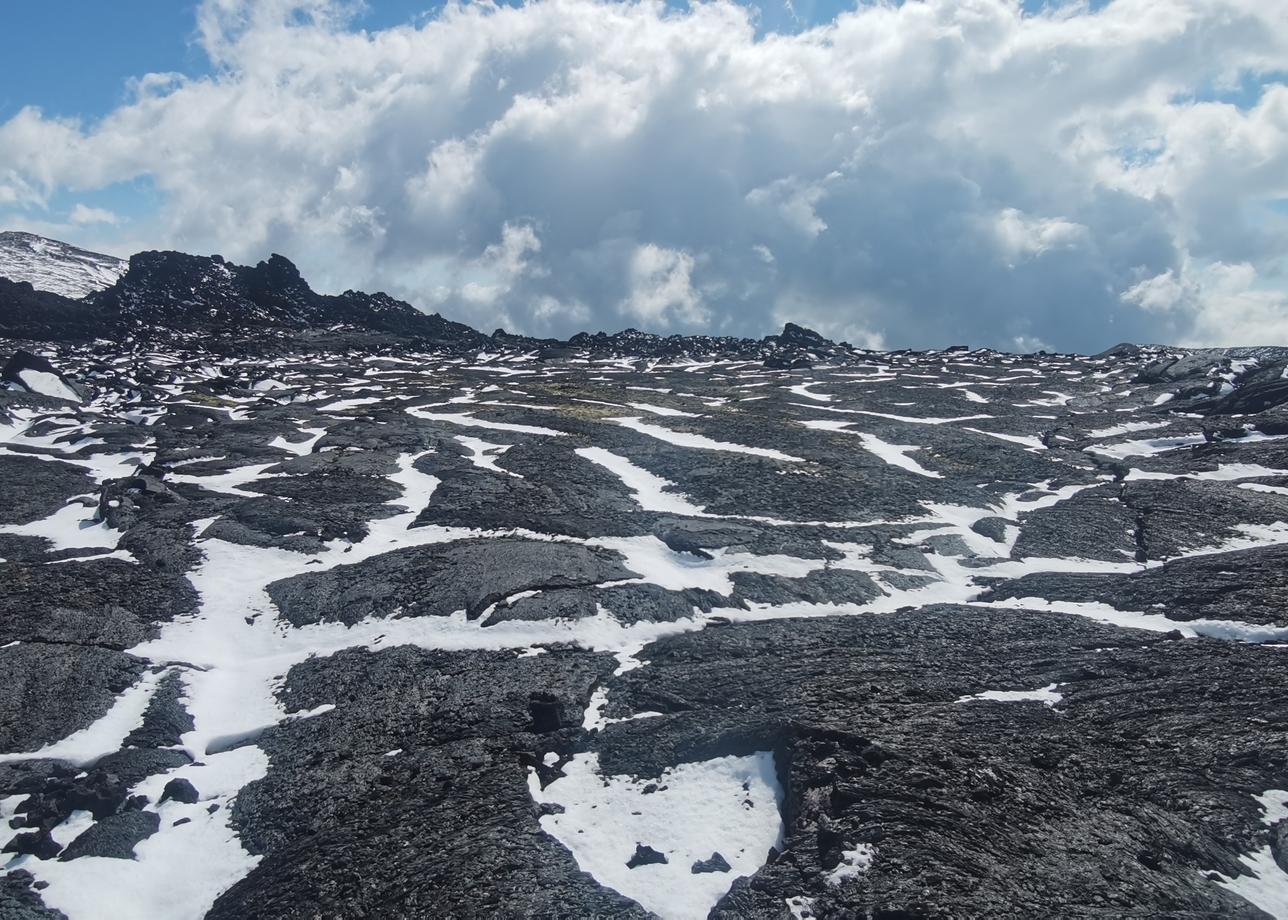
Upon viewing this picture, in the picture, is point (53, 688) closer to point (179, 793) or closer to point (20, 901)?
point (179, 793)

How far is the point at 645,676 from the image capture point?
23.4m

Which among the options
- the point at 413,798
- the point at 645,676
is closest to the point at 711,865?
the point at 413,798

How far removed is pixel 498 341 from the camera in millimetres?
164375

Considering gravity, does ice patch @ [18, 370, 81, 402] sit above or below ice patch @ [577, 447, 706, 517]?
above

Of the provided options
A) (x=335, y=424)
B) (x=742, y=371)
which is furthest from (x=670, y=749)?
(x=742, y=371)

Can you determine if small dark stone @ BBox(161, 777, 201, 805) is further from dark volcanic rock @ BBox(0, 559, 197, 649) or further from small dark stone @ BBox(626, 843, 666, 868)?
small dark stone @ BBox(626, 843, 666, 868)

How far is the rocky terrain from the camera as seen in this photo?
1541 cm

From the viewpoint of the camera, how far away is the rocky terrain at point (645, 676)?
50.6 ft

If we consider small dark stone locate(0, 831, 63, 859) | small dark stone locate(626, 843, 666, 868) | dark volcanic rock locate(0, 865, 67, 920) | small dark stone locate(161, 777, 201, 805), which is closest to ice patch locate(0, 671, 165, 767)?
small dark stone locate(161, 777, 201, 805)

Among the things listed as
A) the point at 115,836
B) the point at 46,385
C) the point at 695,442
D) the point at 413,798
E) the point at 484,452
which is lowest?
the point at 115,836

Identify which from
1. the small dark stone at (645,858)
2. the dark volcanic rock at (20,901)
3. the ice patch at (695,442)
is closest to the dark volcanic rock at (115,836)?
the dark volcanic rock at (20,901)

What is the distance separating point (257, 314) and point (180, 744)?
16128cm

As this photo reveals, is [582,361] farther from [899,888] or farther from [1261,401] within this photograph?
[899,888]

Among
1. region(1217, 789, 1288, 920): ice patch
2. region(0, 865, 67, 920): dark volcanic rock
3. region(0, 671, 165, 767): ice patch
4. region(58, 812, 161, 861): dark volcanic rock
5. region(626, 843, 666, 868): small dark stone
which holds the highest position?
region(1217, 789, 1288, 920): ice patch
